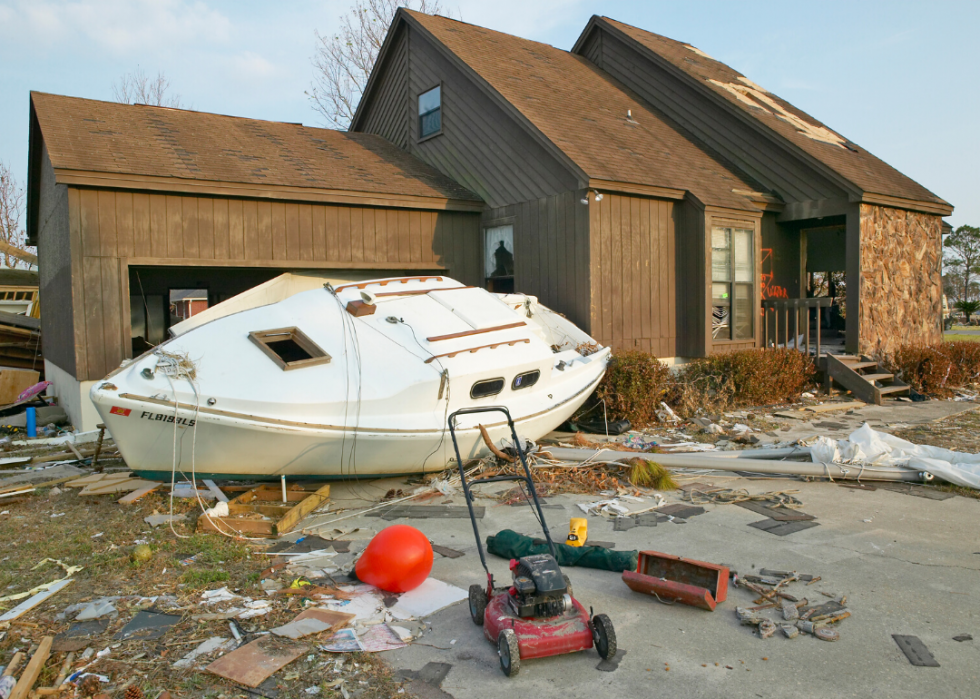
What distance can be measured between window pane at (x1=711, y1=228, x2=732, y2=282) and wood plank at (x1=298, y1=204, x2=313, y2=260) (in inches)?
281

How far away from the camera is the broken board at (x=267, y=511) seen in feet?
19.9

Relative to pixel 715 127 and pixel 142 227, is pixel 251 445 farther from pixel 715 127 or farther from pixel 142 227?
pixel 715 127

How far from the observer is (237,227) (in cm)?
1160

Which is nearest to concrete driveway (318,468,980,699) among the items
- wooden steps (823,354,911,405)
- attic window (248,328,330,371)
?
attic window (248,328,330,371)

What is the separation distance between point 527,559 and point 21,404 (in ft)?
44.6

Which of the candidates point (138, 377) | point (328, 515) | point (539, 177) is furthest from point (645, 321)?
point (138, 377)

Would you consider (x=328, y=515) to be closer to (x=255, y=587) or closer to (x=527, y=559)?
(x=255, y=587)

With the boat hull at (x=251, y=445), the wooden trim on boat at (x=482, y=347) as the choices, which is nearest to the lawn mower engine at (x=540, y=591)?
the boat hull at (x=251, y=445)

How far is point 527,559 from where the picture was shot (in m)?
4.03

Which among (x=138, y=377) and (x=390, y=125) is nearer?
(x=138, y=377)

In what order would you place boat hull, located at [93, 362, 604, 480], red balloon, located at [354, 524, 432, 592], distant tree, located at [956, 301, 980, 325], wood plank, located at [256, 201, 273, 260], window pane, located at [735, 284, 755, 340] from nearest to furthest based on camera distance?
red balloon, located at [354, 524, 432, 592]
boat hull, located at [93, 362, 604, 480]
wood plank, located at [256, 201, 273, 260]
window pane, located at [735, 284, 755, 340]
distant tree, located at [956, 301, 980, 325]

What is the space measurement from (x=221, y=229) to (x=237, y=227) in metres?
0.26

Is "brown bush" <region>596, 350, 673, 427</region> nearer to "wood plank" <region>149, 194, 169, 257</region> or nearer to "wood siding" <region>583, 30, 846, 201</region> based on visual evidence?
"wood siding" <region>583, 30, 846, 201</region>

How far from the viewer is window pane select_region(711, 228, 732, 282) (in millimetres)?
13016
